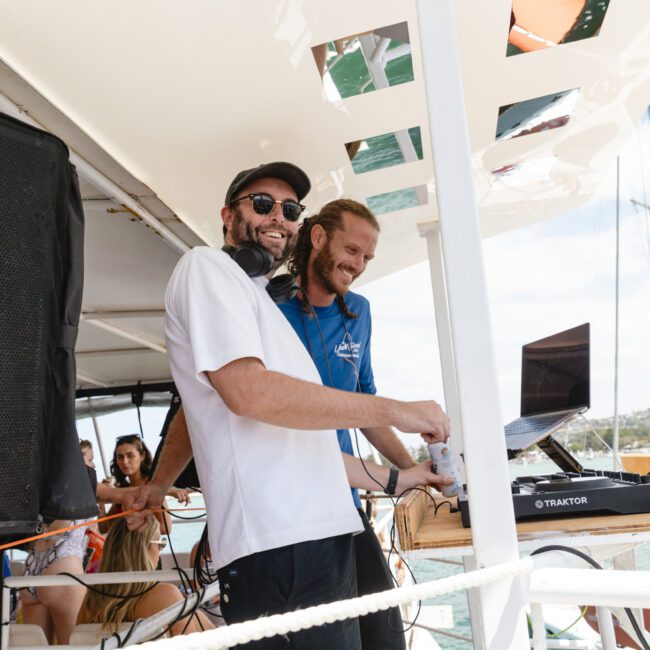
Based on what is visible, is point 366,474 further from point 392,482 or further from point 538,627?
point 538,627

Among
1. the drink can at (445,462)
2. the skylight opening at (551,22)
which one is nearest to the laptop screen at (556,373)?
the drink can at (445,462)

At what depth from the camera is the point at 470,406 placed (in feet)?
2.75

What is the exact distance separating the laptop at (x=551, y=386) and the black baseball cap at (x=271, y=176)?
0.90m

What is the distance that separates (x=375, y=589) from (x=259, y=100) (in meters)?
1.51

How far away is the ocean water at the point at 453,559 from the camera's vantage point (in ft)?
6.72

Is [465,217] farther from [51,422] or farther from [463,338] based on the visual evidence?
[51,422]

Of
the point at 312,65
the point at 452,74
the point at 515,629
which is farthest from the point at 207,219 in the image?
the point at 515,629

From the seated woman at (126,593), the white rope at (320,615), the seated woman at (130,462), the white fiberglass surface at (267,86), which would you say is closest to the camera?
the white rope at (320,615)

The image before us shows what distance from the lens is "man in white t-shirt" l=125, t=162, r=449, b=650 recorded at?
1.08 metres

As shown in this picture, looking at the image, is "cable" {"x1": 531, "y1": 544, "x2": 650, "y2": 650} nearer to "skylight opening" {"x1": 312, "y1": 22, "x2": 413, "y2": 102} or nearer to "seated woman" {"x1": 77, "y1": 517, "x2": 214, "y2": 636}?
"skylight opening" {"x1": 312, "y1": 22, "x2": 413, "y2": 102}

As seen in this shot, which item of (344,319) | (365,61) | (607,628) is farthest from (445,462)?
(365,61)

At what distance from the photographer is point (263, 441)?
1150 mm

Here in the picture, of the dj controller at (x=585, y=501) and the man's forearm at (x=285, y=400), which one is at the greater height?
the man's forearm at (x=285, y=400)

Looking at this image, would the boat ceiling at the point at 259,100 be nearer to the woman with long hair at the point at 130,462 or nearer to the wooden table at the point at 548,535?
the wooden table at the point at 548,535
